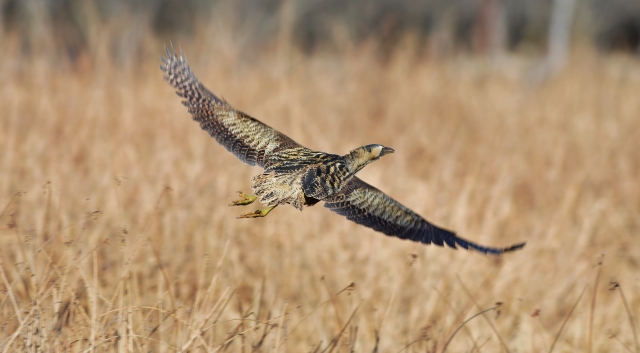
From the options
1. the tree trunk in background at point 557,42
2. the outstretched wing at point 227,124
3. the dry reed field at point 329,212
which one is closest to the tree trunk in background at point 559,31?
the tree trunk in background at point 557,42

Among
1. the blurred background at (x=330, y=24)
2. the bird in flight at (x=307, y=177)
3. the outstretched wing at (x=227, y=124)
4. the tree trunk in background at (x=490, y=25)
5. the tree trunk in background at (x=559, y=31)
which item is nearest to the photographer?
the bird in flight at (x=307, y=177)

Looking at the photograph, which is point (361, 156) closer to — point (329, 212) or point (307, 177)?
point (307, 177)

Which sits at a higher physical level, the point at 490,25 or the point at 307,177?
the point at 490,25

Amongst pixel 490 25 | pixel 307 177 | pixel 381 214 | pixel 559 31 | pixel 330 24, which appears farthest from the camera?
pixel 490 25

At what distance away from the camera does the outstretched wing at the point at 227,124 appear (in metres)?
2.53

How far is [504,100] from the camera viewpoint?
277 inches

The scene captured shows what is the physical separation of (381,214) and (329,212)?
231 centimetres

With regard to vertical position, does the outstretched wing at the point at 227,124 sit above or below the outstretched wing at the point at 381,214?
above

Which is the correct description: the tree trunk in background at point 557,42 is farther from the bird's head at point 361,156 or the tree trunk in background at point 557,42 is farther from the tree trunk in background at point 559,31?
the bird's head at point 361,156

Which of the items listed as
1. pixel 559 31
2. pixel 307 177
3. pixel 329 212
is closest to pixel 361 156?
pixel 307 177

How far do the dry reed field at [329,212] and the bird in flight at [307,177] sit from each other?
1.49 ft

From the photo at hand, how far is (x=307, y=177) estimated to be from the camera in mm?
2154

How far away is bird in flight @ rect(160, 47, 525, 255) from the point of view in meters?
2.12

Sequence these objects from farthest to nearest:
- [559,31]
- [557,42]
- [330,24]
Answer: [559,31], [557,42], [330,24]
